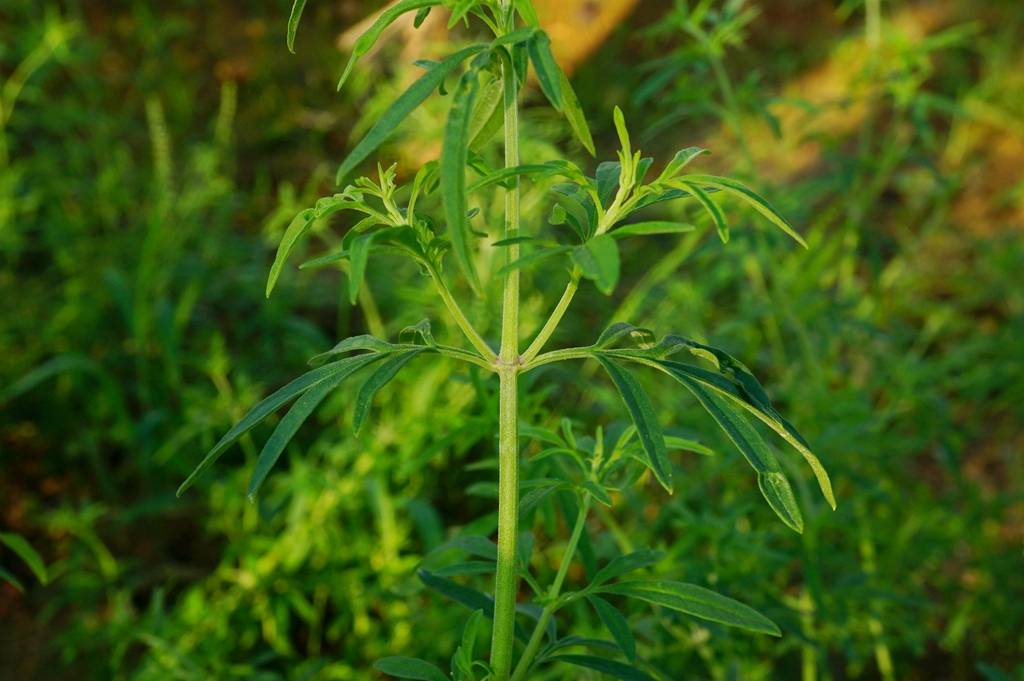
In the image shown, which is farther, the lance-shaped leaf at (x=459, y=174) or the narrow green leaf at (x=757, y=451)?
the narrow green leaf at (x=757, y=451)

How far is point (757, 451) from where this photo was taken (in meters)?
0.91

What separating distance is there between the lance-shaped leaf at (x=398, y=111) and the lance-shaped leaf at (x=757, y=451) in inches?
11.5

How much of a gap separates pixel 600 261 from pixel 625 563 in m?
0.39

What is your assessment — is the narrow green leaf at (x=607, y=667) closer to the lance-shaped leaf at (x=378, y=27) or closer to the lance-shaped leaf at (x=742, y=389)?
the lance-shaped leaf at (x=742, y=389)

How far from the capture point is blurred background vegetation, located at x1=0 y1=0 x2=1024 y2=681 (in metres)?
1.87

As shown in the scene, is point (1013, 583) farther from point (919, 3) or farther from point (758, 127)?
point (919, 3)

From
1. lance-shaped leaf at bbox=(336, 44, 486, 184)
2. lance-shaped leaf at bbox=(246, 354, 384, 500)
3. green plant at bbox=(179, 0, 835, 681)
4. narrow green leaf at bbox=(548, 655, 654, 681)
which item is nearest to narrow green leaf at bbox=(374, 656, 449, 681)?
green plant at bbox=(179, 0, 835, 681)

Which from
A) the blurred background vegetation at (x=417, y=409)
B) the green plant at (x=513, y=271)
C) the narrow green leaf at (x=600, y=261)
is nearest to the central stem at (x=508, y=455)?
the green plant at (x=513, y=271)

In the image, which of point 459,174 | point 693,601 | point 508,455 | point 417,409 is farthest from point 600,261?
point 417,409

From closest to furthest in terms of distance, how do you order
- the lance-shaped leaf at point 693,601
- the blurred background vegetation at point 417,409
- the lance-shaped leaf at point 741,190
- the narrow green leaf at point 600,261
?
the narrow green leaf at point 600,261
the lance-shaped leaf at point 741,190
the lance-shaped leaf at point 693,601
the blurred background vegetation at point 417,409

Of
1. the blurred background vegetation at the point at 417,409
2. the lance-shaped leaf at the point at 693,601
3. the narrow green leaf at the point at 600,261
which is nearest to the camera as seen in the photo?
the narrow green leaf at the point at 600,261

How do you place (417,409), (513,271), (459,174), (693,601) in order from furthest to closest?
(417,409)
(693,601)
(513,271)
(459,174)

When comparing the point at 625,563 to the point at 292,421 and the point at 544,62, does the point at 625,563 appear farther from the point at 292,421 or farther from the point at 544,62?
the point at 544,62

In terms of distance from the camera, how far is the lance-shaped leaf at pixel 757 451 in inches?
35.6
